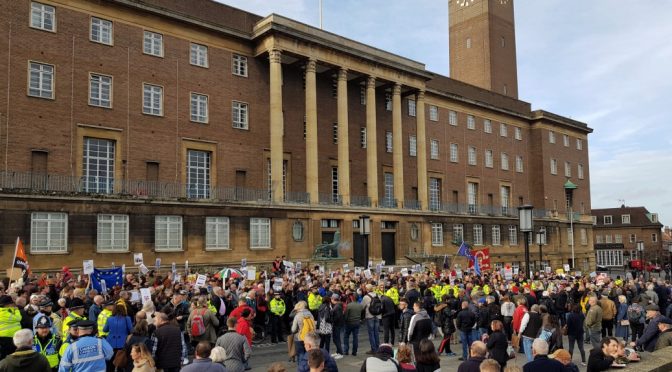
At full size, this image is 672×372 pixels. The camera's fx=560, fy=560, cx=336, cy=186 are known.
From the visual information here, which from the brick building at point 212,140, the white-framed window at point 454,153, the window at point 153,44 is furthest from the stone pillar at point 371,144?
the window at point 153,44

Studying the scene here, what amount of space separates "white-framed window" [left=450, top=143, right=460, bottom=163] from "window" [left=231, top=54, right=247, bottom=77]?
80.5ft

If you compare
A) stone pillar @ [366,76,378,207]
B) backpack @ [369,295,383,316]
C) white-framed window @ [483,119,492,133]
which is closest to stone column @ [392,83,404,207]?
stone pillar @ [366,76,378,207]

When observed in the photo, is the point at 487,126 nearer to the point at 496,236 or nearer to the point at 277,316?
the point at 496,236

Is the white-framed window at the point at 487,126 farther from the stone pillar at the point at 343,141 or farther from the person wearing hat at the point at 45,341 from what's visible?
the person wearing hat at the point at 45,341

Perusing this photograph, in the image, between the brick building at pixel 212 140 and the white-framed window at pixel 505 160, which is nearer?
the brick building at pixel 212 140

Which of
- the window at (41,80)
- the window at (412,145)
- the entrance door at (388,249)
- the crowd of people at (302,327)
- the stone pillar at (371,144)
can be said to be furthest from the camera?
the window at (412,145)

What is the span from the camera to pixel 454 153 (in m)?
56.2

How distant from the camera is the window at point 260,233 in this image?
37438 millimetres

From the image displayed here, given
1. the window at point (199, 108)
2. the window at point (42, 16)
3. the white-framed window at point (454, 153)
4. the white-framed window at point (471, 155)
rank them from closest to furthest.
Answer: the window at point (42, 16)
the window at point (199, 108)
the white-framed window at point (454, 153)
the white-framed window at point (471, 155)

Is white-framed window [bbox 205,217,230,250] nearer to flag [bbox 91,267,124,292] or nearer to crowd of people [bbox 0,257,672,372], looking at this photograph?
crowd of people [bbox 0,257,672,372]

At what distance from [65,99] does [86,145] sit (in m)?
2.77

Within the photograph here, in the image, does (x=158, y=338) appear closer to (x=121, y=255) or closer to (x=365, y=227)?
(x=365, y=227)

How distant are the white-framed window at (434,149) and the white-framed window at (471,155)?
5.39 meters

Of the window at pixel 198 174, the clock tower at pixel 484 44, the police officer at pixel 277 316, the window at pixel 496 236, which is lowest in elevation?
the police officer at pixel 277 316
